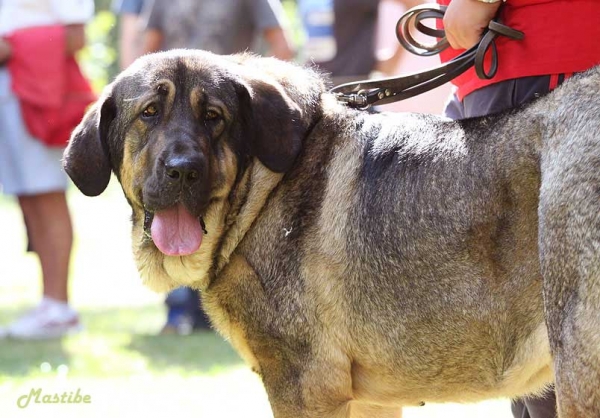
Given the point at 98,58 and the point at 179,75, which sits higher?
the point at 98,58

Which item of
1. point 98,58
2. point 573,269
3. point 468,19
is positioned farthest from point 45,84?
point 98,58

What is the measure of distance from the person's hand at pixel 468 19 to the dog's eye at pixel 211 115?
98 cm

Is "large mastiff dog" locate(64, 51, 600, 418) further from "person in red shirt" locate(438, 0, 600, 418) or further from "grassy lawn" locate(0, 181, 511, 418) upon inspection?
"grassy lawn" locate(0, 181, 511, 418)

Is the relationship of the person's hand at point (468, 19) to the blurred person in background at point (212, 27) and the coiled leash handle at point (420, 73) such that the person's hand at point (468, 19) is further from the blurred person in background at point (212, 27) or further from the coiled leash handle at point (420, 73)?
the blurred person in background at point (212, 27)

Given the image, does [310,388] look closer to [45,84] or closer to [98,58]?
[45,84]

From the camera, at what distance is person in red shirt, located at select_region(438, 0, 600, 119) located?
3.71 metres

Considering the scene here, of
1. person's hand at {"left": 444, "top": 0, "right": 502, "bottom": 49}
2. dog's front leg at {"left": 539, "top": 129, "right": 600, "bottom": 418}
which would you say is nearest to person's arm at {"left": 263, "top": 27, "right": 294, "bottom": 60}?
person's hand at {"left": 444, "top": 0, "right": 502, "bottom": 49}

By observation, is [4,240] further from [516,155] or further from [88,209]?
[516,155]

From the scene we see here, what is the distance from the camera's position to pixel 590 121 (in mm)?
3189

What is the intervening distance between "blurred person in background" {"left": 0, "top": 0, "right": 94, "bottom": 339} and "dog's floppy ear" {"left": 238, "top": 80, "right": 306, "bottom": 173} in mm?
4041

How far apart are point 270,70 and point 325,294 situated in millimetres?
1033

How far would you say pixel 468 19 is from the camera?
3857 mm

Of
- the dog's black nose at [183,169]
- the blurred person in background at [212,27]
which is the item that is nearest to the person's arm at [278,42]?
the blurred person in background at [212,27]

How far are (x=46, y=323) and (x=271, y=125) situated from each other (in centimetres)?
A: 467
